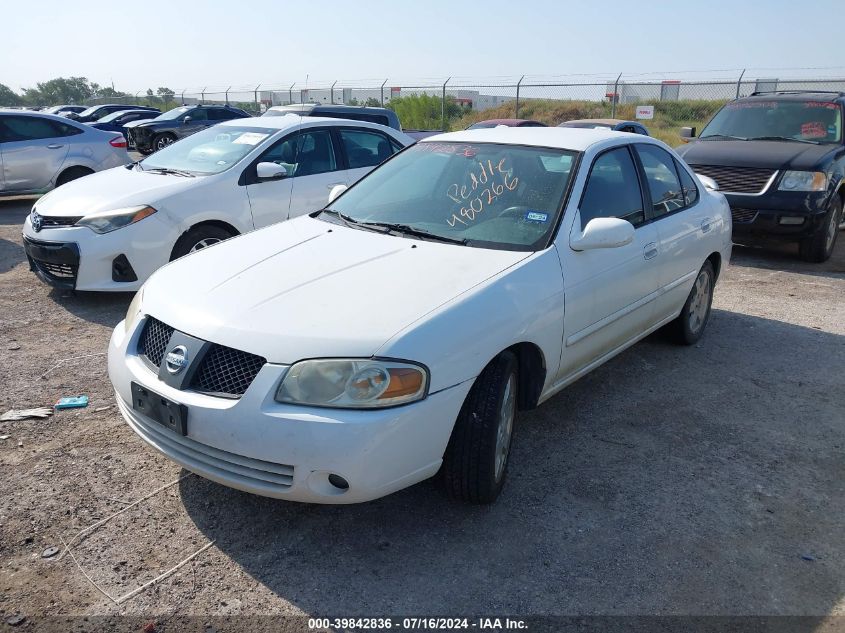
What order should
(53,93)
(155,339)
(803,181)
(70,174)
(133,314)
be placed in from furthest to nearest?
(53,93)
(70,174)
(803,181)
(133,314)
(155,339)

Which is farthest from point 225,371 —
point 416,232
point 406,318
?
point 416,232

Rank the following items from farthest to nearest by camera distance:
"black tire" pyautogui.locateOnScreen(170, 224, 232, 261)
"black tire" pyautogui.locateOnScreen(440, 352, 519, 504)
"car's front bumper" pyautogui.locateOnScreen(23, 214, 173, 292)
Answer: "black tire" pyautogui.locateOnScreen(170, 224, 232, 261) < "car's front bumper" pyautogui.locateOnScreen(23, 214, 173, 292) < "black tire" pyautogui.locateOnScreen(440, 352, 519, 504)

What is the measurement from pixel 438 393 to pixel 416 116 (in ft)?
90.6

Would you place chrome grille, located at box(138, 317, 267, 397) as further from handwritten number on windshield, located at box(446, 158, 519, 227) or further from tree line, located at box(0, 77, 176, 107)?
tree line, located at box(0, 77, 176, 107)

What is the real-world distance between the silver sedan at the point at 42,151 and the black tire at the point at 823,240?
10.2 metres

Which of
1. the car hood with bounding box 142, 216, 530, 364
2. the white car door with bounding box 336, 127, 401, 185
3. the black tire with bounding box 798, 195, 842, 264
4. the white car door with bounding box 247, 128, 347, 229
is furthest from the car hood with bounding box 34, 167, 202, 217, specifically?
the black tire with bounding box 798, 195, 842, 264

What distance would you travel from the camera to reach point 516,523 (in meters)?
3.20

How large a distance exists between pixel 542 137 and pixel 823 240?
553 centimetres

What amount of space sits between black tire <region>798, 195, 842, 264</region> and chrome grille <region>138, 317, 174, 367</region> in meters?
7.60

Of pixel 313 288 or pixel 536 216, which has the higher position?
pixel 536 216

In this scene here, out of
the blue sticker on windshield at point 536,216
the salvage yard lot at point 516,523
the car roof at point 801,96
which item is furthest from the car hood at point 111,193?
the car roof at point 801,96

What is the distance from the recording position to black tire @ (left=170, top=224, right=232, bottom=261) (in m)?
6.21

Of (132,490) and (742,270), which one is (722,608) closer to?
(132,490)

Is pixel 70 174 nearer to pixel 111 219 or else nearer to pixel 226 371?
pixel 111 219
